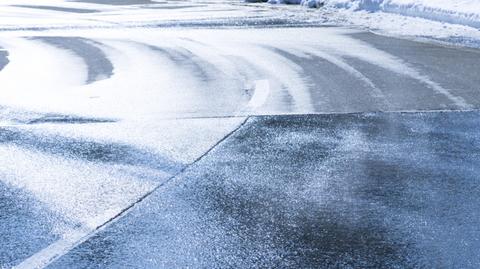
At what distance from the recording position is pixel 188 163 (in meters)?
6.14

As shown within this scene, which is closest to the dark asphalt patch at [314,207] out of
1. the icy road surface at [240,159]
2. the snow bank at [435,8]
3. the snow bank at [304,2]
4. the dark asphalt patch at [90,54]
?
the icy road surface at [240,159]

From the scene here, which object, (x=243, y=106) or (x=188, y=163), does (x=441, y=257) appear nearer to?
(x=188, y=163)

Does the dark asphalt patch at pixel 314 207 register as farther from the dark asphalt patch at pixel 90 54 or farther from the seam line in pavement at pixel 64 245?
the dark asphalt patch at pixel 90 54

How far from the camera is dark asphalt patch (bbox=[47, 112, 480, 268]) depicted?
4152mm

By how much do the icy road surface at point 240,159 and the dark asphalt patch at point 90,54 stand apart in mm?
118

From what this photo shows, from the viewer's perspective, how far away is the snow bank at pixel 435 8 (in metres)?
15.6

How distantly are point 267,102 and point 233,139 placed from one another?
182 cm

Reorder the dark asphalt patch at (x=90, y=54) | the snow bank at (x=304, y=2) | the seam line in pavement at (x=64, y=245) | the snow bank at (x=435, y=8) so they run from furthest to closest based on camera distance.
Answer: the snow bank at (x=304, y=2)
the snow bank at (x=435, y=8)
the dark asphalt patch at (x=90, y=54)
the seam line in pavement at (x=64, y=245)

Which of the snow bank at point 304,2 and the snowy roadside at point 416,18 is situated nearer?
the snowy roadside at point 416,18

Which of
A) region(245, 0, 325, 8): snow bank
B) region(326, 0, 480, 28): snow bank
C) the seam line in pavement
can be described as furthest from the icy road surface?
region(245, 0, 325, 8): snow bank

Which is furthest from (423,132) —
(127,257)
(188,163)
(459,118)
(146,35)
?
(146,35)

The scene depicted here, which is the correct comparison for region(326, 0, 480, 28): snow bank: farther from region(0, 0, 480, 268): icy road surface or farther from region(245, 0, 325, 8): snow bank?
region(245, 0, 325, 8): snow bank

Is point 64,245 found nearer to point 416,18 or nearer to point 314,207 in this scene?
point 314,207

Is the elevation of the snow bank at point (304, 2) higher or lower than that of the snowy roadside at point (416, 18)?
lower
